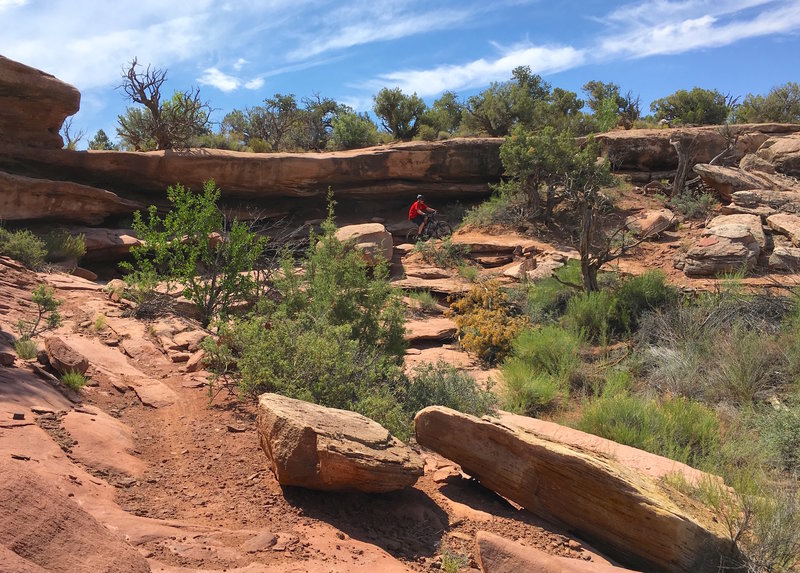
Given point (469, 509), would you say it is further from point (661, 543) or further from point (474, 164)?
point (474, 164)

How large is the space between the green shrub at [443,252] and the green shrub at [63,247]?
7948 millimetres

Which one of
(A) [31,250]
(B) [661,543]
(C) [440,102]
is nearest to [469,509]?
(B) [661,543]

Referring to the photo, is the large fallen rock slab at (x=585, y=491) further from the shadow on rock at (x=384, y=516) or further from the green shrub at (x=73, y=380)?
the green shrub at (x=73, y=380)

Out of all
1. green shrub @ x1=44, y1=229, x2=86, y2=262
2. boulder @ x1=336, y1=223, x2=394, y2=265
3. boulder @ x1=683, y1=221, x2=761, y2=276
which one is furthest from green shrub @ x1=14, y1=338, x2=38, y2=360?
boulder @ x1=683, y1=221, x2=761, y2=276

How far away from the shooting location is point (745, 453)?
5.40 metres

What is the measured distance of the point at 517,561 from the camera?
10.4 ft

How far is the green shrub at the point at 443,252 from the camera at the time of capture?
15383mm

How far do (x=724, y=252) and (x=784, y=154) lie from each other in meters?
7.06

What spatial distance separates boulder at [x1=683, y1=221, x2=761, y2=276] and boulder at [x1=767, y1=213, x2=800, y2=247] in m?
0.74

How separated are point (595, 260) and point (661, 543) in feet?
27.2

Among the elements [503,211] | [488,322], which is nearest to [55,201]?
[488,322]

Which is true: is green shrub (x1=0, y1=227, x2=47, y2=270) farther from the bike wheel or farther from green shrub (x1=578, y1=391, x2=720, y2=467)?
the bike wheel

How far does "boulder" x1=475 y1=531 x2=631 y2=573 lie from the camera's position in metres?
3.13

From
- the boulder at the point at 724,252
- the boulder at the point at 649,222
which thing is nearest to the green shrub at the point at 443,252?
the boulder at the point at 649,222
